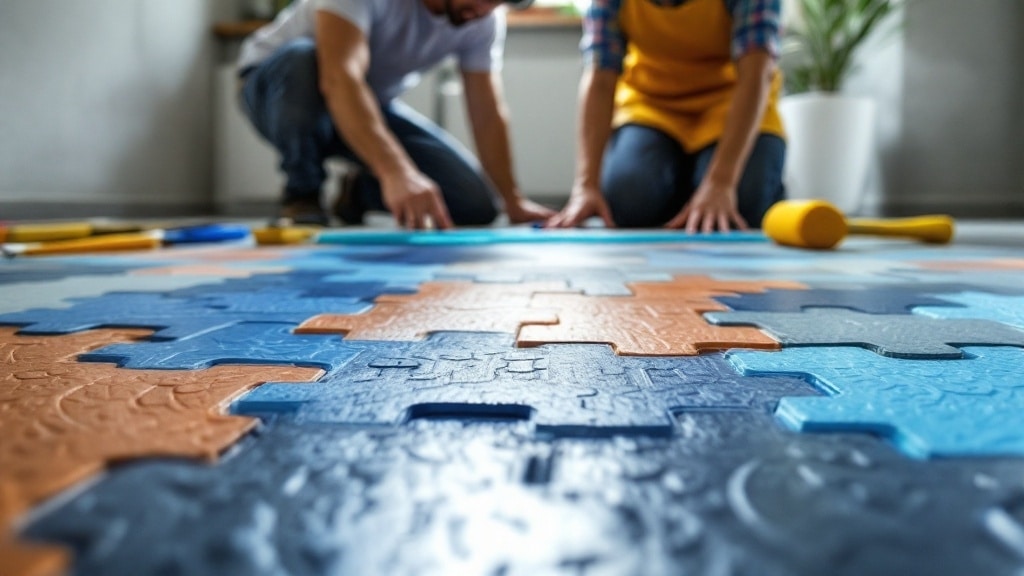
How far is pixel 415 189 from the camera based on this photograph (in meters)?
1.50

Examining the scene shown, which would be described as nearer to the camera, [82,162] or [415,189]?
[415,189]

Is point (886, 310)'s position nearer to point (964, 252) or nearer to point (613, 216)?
point (964, 252)

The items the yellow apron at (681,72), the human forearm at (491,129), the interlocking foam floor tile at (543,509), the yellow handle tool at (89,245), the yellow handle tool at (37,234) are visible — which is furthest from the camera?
the human forearm at (491,129)

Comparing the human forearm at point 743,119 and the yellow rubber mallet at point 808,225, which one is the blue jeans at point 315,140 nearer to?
the human forearm at point 743,119

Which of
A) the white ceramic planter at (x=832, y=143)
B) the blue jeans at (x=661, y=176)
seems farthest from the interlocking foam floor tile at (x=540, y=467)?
the white ceramic planter at (x=832, y=143)

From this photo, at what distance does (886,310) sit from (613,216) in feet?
4.34

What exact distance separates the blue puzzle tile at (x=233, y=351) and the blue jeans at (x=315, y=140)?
4.73ft

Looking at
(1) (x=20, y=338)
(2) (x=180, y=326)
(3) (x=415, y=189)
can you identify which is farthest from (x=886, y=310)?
(3) (x=415, y=189)

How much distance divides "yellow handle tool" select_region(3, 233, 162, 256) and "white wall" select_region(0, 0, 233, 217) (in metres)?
1.03

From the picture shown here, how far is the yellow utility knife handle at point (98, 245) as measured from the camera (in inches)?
47.2


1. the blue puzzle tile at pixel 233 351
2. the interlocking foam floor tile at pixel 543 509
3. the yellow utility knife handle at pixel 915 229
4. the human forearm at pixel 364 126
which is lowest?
the interlocking foam floor tile at pixel 543 509

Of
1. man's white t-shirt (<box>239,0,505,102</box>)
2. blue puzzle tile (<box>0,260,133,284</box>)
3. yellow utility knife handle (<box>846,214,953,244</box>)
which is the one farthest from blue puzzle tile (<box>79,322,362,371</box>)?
man's white t-shirt (<box>239,0,505,102</box>)

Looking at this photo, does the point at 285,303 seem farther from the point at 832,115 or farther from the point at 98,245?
the point at 832,115

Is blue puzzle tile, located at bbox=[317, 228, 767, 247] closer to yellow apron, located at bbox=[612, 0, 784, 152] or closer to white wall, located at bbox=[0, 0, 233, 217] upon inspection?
yellow apron, located at bbox=[612, 0, 784, 152]
